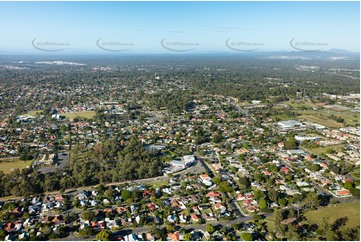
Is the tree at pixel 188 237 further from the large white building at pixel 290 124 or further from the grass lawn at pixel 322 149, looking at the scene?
the large white building at pixel 290 124

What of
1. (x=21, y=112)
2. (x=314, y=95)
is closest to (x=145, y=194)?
(x=21, y=112)

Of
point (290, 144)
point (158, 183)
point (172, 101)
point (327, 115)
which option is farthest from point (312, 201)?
point (172, 101)

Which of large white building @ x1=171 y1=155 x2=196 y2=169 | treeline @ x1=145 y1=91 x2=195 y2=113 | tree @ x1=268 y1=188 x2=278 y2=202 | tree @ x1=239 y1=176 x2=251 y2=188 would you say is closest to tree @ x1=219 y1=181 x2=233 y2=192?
tree @ x1=239 y1=176 x2=251 y2=188

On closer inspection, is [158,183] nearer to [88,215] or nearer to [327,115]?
[88,215]

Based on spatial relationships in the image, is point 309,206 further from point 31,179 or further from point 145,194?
point 31,179

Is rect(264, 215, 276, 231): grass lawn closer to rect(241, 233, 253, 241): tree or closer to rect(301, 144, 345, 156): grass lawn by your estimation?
rect(241, 233, 253, 241): tree

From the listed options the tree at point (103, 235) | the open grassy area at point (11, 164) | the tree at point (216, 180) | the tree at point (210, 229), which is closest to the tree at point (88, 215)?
Result: the tree at point (103, 235)
